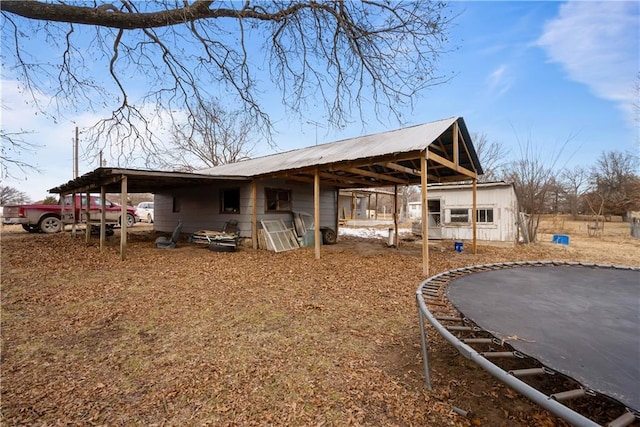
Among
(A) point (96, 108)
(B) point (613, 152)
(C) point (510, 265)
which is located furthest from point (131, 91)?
(B) point (613, 152)

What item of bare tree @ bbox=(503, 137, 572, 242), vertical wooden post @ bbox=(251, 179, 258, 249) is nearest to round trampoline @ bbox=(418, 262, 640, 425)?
vertical wooden post @ bbox=(251, 179, 258, 249)

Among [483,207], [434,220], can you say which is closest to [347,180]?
[434,220]

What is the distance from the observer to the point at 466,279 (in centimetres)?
312

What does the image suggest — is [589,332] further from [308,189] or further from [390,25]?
[308,189]

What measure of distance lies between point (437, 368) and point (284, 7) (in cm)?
516

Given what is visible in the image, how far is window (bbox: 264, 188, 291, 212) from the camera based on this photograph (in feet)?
32.1

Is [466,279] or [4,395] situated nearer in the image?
[4,395]

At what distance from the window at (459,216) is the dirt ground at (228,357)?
7.48m

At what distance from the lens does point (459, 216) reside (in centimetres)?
1186

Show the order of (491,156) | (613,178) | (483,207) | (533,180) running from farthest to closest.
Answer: (613,178)
(491,156)
(533,180)
(483,207)

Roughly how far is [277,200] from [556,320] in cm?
869

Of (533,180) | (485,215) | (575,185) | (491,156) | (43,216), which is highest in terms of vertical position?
(491,156)

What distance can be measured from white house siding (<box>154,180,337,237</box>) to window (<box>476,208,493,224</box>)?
5.67m

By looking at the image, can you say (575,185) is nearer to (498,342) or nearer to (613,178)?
(613,178)
